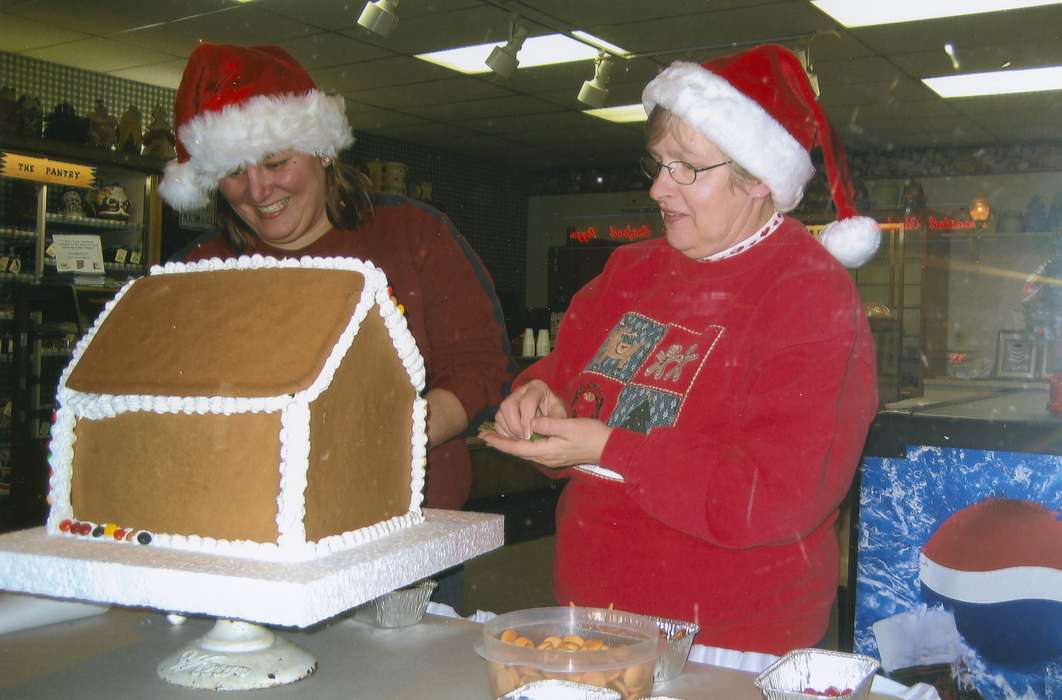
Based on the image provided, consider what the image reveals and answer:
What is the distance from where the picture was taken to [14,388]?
4711 millimetres

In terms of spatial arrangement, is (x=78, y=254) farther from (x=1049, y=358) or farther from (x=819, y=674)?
(x=1049, y=358)

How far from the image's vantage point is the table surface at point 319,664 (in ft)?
3.24

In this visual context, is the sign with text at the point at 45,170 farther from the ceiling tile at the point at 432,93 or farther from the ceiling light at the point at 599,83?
the ceiling light at the point at 599,83

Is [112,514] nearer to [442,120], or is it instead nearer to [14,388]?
[14,388]

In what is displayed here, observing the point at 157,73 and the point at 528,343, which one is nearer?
the point at 157,73

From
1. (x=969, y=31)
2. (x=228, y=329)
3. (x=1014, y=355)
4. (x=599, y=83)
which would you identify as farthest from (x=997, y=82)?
(x=228, y=329)

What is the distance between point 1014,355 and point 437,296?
21.9 feet

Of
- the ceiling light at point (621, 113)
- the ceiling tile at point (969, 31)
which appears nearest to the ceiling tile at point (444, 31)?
the ceiling light at point (621, 113)

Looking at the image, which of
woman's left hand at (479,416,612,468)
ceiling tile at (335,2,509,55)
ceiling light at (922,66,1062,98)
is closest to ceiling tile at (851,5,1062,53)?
ceiling light at (922,66,1062,98)

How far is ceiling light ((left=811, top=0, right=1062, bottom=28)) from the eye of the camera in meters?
4.49

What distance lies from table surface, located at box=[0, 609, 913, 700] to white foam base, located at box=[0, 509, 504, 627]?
0.10 metres

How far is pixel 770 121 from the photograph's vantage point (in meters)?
1.39

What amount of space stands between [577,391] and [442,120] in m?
6.30

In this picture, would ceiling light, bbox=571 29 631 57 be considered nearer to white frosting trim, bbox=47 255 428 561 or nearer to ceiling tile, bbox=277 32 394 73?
ceiling tile, bbox=277 32 394 73
